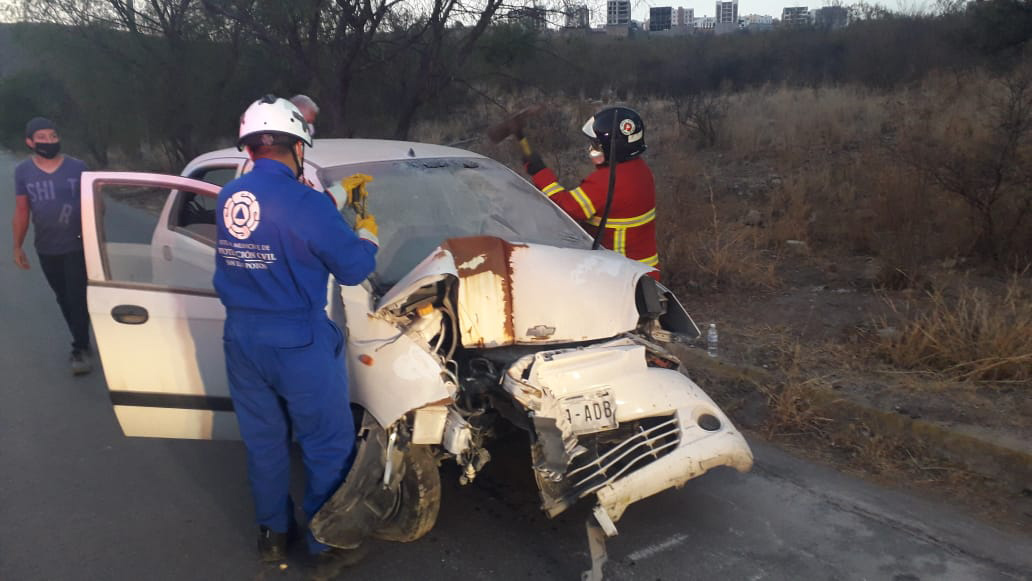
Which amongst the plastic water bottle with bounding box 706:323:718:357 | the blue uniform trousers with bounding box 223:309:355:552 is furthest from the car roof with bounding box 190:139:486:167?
the plastic water bottle with bounding box 706:323:718:357

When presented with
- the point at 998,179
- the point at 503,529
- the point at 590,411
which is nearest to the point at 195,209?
the point at 503,529

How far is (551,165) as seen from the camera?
1307cm

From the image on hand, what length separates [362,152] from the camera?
4652 mm

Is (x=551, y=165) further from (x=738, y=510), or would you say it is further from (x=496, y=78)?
(x=738, y=510)

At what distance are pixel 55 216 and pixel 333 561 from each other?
3.94 meters

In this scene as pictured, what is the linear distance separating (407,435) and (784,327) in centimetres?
368

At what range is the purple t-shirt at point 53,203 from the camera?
231 inches

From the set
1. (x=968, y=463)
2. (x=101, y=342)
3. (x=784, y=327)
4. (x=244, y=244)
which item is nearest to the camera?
(x=244, y=244)

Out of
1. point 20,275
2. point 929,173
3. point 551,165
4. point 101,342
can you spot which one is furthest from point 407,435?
point 551,165

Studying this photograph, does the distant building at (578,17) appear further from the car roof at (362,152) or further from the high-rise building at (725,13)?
the high-rise building at (725,13)

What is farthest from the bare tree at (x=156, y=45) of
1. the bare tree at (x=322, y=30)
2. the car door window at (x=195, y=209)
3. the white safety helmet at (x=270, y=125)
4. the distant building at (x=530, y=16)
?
the white safety helmet at (x=270, y=125)

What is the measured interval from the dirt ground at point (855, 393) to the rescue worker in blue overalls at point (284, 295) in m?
2.77

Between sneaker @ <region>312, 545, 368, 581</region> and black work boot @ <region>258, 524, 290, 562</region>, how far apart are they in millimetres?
161

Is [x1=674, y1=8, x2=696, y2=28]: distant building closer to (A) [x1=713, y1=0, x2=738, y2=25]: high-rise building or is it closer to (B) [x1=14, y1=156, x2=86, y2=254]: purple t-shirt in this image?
(A) [x1=713, y1=0, x2=738, y2=25]: high-rise building
